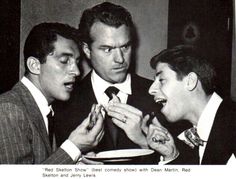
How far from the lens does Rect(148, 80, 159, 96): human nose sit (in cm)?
97

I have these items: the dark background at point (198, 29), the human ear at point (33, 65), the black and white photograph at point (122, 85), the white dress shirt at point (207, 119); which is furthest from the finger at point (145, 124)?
the human ear at point (33, 65)

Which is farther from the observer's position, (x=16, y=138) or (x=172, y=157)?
(x=172, y=157)

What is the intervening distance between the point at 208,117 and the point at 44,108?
19.0 inches

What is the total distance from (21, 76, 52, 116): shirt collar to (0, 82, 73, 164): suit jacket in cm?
1

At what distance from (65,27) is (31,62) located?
5.5 inches

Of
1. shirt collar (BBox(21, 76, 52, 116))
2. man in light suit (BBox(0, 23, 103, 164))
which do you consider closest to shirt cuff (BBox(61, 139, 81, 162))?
man in light suit (BBox(0, 23, 103, 164))

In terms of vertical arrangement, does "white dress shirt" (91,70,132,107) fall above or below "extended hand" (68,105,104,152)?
above

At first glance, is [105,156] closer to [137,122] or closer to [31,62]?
[137,122]

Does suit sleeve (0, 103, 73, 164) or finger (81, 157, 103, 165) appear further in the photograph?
finger (81, 157, 103, 165)

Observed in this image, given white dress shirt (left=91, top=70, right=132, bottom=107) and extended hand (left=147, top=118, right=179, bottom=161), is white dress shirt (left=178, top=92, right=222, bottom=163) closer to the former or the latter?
extended hand (left=147, top=118, right=179, bottom=161)

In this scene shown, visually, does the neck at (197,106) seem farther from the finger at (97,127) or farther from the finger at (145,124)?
the finger at (97,127)

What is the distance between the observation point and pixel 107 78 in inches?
37.8

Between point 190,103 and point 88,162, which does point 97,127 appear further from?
point 190,103

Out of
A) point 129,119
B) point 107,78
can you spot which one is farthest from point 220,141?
point 107,78
